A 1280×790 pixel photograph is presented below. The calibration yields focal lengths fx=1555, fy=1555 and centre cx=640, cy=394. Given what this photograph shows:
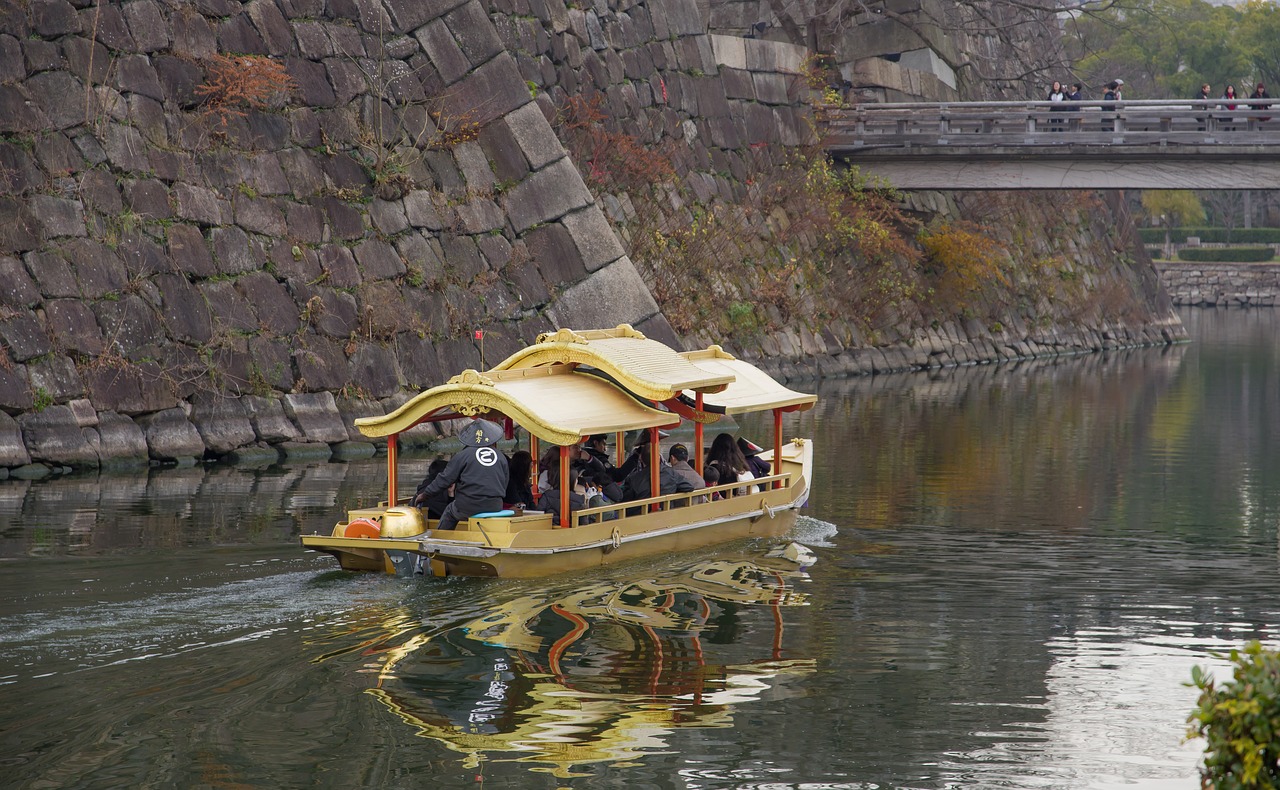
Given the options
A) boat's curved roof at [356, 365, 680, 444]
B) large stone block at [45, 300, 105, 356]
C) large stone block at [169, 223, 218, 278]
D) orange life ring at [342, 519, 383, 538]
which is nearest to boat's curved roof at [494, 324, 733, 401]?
boat's curved roof at [356, 365, 680, 444]

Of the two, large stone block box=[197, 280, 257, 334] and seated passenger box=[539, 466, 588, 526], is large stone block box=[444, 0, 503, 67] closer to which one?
large stone block box=[197, 280, 257, 334]

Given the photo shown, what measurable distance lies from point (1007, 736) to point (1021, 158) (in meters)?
33.3

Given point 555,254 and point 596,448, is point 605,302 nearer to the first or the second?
point 555,254

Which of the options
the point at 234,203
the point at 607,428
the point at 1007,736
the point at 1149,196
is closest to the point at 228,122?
the point at 234,203

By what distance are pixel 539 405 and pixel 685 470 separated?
287 cm

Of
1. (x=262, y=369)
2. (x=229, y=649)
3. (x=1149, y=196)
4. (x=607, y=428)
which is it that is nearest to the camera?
(x=229, y=649)

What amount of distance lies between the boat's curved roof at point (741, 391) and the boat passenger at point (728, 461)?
48cm

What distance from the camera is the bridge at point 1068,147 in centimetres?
3869

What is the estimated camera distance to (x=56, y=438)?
75.0 feet

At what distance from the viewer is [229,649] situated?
12328 mm

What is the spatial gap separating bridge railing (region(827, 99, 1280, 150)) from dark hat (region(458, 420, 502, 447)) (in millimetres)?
27243

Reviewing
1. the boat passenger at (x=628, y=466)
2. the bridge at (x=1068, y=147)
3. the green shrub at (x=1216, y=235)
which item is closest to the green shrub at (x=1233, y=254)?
the green shrub at (x=1216, y=235)

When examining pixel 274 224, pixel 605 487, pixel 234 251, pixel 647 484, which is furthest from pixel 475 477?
pixel 274 224

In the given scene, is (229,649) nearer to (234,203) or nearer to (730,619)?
(730,619)
